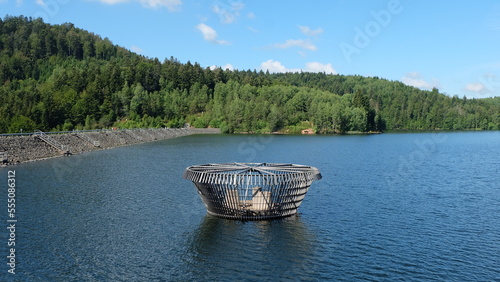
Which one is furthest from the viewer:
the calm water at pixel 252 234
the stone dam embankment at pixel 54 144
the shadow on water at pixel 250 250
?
the stone dam embankment at pixel 54 144

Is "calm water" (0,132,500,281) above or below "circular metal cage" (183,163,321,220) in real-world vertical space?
below

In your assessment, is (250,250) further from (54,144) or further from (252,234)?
(54,144)

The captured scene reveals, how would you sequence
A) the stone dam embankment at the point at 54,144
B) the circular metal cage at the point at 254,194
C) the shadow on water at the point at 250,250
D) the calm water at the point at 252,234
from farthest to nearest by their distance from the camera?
1. the stone dam embankment at the point at 54,144
2. the circular metal cage at the point at 254,194
3. the calm water at the point at 252,234
4. the shadow on water at the point at 250,250

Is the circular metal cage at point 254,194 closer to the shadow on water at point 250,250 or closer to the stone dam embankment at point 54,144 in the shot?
the shadow on water at point 250,250

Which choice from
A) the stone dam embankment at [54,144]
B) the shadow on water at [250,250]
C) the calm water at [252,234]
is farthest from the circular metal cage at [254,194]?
the stone dam embankment at [54,144]

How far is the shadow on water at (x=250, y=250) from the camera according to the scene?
25.7 metres

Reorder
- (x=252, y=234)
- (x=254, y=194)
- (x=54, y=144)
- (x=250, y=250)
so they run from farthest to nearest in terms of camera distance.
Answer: (x=54, y=144) < (x=254, y=194) < (x=252, y=234) < (x=250, y=250)

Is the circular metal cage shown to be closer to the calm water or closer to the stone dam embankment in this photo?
the calm water

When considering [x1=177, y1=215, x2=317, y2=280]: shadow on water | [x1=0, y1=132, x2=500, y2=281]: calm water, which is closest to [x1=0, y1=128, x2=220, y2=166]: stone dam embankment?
[x1=0, y1=132, x2=500, y2=281]: calm water

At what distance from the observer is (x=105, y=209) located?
41.2 meters

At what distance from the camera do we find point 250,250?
1144 inches

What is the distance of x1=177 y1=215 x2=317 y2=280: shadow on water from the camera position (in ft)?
84.3

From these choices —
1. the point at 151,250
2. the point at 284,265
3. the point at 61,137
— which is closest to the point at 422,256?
the point at 284,265

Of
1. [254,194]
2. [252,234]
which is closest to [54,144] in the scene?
[254,194]
